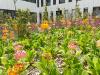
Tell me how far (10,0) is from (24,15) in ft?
94.0

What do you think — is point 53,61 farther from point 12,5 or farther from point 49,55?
point 12,5

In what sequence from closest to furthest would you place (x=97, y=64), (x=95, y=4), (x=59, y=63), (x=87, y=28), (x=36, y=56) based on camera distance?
(x=97, y=64), (x=59, y=63), (x=36, y=56), (x=87, y=28), (x=95, y=4)

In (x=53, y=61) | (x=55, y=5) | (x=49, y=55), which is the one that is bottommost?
(x=53, y=61)

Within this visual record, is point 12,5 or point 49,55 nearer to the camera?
point 49,55

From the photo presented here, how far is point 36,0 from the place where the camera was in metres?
49.7

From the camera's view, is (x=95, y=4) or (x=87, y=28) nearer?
(x=87, y=28)

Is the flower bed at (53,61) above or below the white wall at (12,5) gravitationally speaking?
below

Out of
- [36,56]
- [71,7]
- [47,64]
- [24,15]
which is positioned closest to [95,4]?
[71,7]

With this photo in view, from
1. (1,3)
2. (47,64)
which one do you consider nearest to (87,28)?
(47,64)

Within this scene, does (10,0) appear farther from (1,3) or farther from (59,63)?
(59,63)

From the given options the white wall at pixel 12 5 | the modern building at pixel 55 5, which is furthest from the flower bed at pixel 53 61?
the white wall at pixel 12 5

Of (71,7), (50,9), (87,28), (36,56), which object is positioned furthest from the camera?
(50,9)

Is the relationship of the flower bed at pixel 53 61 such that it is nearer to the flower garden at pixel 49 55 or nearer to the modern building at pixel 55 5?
the flower garden at pixel 49 55

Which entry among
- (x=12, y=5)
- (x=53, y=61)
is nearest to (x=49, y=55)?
(x=53, y=61)
